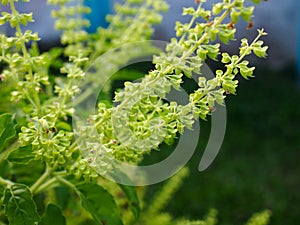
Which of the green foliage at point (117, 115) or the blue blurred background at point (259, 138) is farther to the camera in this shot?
the blue blurred background at point (259, 138)

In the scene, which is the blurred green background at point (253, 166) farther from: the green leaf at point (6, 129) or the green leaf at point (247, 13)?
the green leaf at point (247, 13)

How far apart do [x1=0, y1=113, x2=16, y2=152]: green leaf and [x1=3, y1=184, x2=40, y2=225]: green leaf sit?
60 millimetres

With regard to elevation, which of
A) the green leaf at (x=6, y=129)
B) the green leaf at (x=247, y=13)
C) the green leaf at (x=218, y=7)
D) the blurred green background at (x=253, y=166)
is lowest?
the green leaf at (x=6, y=129)

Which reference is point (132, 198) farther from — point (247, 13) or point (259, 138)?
point (259, 138)

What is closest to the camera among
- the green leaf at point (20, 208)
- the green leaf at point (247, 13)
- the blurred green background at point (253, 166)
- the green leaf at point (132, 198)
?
the green leaf at point (247, 13)

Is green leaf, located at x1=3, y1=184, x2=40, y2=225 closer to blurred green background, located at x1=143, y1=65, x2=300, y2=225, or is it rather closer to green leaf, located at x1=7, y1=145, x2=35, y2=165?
green leaf, located at x1=7, y1=145, x2=35, y2=165

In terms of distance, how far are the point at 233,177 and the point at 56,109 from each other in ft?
6.35

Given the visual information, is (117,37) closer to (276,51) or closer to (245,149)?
(245,149)

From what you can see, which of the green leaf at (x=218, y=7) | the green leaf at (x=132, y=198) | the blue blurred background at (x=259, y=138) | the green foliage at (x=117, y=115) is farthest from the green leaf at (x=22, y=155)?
the blue blurred background at (x=259, y=138)

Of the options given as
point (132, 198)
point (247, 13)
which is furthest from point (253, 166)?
point (247, 13)

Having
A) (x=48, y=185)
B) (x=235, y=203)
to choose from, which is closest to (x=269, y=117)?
(x=235, y=203)

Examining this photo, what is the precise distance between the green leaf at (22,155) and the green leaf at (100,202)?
0.26 feet

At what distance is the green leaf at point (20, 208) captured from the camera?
59 cm

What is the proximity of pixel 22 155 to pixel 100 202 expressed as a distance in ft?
0.35
